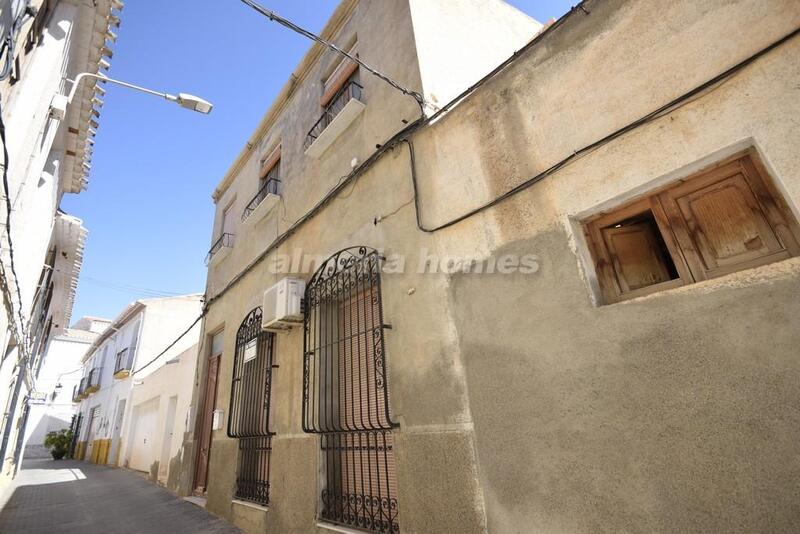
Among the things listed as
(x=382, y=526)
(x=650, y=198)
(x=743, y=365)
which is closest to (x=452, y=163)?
(x=650, y=198)

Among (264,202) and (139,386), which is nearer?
(264,202)

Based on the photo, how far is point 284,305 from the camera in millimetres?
4344

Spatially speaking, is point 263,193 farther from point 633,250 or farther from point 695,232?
point 695,232

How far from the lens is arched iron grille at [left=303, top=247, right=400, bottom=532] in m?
3.24

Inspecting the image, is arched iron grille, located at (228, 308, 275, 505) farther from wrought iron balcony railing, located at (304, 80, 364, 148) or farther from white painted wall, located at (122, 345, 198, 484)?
wrought iron balcony railing, located at (304, 80, 364, 148)

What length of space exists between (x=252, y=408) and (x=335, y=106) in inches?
164

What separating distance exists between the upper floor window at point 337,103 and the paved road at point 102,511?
193 inches

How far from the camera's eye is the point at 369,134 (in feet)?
13.8

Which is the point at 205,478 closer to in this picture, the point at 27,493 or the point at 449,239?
the point at 27,493

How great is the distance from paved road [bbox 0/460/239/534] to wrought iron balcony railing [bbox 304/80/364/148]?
5.16 m

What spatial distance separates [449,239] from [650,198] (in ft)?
4.26

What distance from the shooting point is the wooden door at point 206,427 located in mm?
6516

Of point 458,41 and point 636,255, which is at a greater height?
point 458,41

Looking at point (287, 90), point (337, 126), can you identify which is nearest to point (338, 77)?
point (337, 126)
